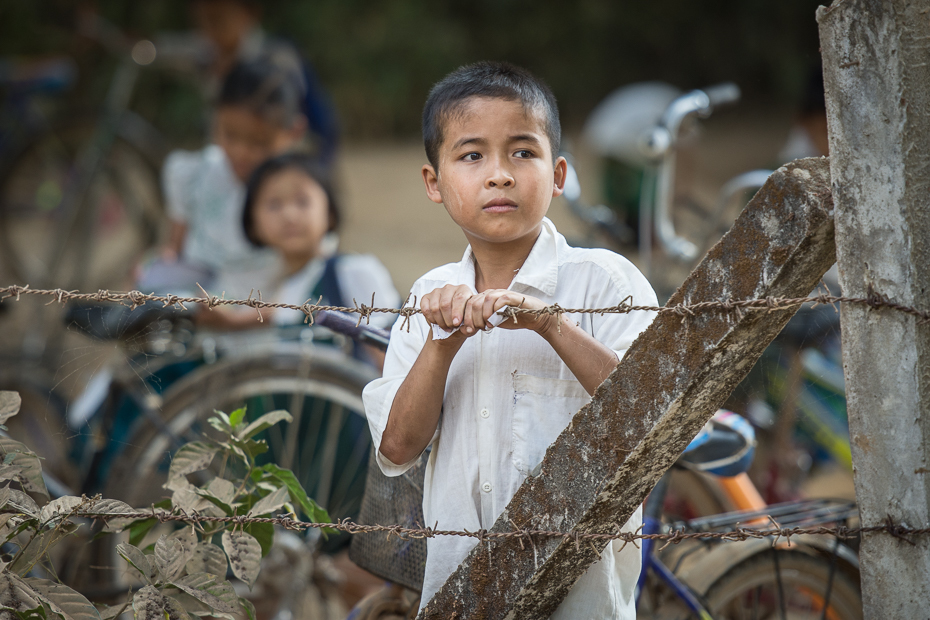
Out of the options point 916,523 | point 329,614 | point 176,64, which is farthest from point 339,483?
point 176,64

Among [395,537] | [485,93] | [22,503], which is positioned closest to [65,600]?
[22,503]

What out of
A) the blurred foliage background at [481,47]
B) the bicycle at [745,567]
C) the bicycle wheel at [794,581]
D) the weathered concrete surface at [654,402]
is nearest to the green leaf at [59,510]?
the weathered concrete surface at [654,402]

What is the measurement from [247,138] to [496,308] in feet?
6.89

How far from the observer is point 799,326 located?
2201mm

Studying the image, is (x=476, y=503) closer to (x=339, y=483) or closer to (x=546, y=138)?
(x=546, y=138)

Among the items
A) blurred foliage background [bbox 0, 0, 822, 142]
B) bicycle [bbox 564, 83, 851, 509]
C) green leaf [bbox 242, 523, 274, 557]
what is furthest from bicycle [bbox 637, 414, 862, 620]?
blurred foliage background [bbox 0, 0, 822, 142]

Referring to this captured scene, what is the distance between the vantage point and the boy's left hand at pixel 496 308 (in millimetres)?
939

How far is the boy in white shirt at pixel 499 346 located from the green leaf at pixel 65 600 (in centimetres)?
43

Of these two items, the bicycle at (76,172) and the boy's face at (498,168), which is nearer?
the boy's face at (498,168)

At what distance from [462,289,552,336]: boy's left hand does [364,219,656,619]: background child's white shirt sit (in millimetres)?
120

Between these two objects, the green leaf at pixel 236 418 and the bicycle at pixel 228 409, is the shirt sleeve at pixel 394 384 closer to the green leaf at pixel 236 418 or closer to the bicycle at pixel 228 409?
the green leaf at pixel 236 418

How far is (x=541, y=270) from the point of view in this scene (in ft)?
3.62

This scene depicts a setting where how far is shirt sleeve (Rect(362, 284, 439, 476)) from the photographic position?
3.75ft

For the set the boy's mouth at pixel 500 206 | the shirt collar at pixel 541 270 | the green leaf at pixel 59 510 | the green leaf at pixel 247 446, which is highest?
the boy's mouth at pixel 500 206
